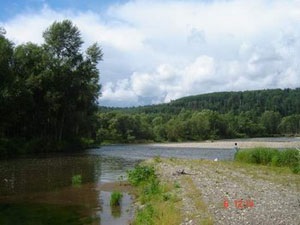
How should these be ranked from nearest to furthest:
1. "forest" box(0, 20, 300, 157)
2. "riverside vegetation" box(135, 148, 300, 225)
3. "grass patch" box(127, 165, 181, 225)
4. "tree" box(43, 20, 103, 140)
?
"riverside vegetation" box(135, 148, 300, 225)
"grass patch" box(127, 165, 181, 225)
"forest" box(0, 20, 300, 157)
"tree" box(43, 20, 103, 140)

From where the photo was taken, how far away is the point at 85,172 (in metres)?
42.6

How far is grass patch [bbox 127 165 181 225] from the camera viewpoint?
56.9 feet

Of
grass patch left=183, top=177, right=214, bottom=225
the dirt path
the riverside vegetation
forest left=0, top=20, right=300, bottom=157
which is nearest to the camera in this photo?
grass patch left=183, top=177, right=214, bottom=225

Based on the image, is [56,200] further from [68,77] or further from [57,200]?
[68,77]

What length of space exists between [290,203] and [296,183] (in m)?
9.77

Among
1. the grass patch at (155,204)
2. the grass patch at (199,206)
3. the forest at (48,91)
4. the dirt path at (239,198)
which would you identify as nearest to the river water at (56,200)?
A: the grass patch at (155,204)

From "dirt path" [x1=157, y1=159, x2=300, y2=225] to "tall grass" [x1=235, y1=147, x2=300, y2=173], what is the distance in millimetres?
8100

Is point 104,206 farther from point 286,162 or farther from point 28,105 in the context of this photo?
point 28,105

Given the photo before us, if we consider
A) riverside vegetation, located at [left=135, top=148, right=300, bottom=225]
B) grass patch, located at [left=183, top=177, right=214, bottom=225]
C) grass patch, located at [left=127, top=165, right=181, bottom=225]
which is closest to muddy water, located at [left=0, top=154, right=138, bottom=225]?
grass patch, located at [left=127, top=165, right=181, bottom=225]

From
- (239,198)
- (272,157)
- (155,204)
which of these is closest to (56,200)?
(155,204)

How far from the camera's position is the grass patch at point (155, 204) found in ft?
56.9

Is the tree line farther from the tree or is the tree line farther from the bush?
the bush

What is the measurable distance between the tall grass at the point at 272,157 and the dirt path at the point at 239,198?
8.10 metres

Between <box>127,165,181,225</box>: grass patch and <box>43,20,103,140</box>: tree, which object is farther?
<box>43,20,103,140</box>: tree
